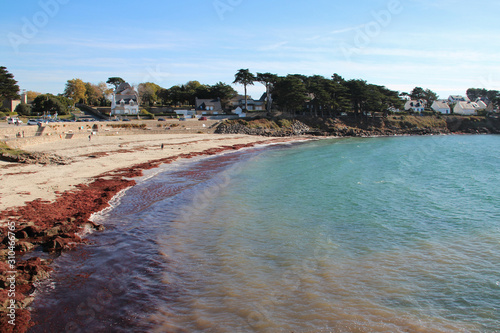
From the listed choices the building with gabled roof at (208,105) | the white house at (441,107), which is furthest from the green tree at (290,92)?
the white house at (441,107)

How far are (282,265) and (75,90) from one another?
11139 cm

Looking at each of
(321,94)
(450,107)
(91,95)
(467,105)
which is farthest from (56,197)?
(450,107)

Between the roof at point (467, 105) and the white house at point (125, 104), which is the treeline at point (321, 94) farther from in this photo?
the roof at point (467, 105)

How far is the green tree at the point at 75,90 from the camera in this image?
104m

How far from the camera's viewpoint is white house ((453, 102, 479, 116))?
133750mm

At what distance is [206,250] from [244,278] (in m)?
2.99

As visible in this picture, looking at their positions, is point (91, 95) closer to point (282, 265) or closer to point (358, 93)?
point (358, 93)

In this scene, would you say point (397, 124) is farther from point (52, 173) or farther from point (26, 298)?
point (26, 298)

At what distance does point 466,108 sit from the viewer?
134m

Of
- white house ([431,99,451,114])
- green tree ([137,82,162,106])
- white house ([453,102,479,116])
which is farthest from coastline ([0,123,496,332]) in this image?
white house ([453,102,479,116])

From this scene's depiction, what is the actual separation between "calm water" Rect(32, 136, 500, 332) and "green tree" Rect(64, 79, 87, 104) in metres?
94.0

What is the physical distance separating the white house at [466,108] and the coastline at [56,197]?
438 feet

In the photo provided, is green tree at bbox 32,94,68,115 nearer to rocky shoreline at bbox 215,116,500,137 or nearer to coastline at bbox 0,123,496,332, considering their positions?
coastline at bbox 0,123,496,332

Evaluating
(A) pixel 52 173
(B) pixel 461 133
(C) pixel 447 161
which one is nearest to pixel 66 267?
(A) pixel 52 173
